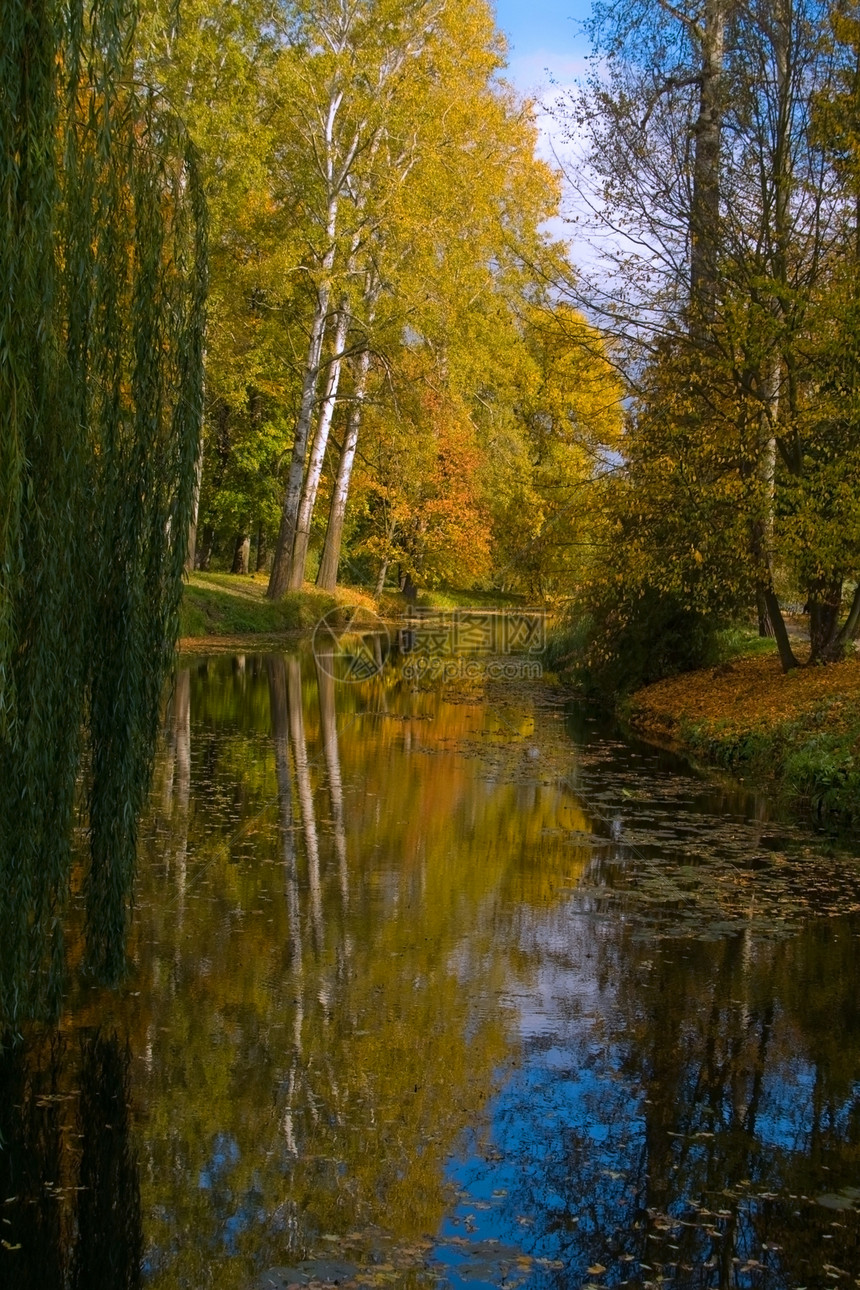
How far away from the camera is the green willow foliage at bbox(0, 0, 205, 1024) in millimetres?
4984

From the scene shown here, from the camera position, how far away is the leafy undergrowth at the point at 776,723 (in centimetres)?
1393

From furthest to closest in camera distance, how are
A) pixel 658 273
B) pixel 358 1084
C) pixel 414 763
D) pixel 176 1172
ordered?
pixel 658 273, pixel 414 763, pixel 358 1084, pixel 176 1172

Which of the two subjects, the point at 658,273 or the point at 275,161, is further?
the point at 275,161

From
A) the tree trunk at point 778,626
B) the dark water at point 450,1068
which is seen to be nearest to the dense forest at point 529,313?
the tree trunk at point 778,626

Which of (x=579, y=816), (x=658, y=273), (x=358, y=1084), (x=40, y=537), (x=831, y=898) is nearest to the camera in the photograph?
(x=40, y=537)

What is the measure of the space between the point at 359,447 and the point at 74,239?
38095 millimetres

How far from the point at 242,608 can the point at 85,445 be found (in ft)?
85.6

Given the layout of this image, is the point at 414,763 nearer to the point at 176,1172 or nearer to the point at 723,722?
the point at 723,722

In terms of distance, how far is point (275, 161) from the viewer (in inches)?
1255

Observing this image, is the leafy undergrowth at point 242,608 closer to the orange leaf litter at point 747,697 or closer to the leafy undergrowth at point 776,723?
the orange leaf litter at point 747,697

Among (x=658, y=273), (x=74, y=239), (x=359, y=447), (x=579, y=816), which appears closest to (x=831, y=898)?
(x=579, y=816)

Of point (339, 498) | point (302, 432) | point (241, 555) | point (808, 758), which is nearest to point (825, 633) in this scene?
point (808, 758)

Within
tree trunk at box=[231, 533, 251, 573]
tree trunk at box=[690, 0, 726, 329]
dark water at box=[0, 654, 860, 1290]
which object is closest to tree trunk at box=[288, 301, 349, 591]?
tree trunk at box=[231, 533, 251, 573]

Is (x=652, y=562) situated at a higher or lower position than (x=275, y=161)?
lower
